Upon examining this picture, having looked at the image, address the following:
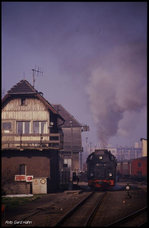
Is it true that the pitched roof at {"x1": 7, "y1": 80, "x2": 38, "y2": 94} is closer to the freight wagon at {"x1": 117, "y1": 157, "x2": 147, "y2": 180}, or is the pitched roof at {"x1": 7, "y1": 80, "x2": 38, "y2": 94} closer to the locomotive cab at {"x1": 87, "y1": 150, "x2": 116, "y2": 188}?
the locomotive cab at {"x1": 87, "y1": 150, "x2": 116, "y2": 188}

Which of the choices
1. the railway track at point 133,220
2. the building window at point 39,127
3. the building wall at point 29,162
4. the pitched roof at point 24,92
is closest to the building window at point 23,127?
the building window at point 39,127

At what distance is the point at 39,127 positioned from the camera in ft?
88.6

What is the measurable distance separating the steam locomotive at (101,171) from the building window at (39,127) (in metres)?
5.59

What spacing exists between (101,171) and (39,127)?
7184 millimetres

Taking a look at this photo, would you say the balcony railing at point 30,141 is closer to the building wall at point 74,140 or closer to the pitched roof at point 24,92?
the pitched roof at point 24,92

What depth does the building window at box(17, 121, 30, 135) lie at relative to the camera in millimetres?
26875

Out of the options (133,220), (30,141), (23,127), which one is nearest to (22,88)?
(23,127)

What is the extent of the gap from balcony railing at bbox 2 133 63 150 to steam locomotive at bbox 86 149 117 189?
4.21 metres

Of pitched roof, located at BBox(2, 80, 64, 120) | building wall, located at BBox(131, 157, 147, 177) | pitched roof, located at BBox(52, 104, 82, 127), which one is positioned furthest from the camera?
pitched roof, located at BBox(52, 104, 82, 127)

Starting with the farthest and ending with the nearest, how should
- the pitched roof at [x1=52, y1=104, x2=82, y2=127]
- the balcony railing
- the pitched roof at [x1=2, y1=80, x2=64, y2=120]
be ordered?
1. the pitched roof at [x1=52, y1=104, x2=82, y2=127]
2. the pitched roof at [x1=2, y1=80, x2=64, y2=120]
3. the balcony railing

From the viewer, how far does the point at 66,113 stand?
54281 mm

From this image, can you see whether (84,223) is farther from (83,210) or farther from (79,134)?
(79,134)

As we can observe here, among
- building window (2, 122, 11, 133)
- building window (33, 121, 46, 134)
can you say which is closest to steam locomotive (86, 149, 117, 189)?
building window (33, 121, 46, 134)

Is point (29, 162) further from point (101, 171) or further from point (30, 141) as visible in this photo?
point (101, 171)
